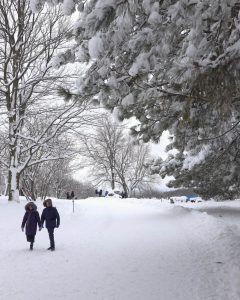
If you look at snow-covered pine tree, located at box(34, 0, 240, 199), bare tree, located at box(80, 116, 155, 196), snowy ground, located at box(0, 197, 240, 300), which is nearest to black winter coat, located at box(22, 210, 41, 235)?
snowy ground, located at box(0, 197, 240, 300)

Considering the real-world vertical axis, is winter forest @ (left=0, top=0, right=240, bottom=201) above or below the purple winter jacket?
above

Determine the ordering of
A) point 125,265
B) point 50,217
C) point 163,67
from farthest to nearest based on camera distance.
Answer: point 50,217
point 125,265
point 163,67

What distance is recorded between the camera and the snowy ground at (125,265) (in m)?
7.35

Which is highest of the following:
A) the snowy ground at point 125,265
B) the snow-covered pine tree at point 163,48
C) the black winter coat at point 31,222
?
the snow-covered pine tree at point 163,48

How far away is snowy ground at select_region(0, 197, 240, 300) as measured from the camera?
7.35 meters

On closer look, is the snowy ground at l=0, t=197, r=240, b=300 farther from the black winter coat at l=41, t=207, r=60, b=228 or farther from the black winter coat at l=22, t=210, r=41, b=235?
the black winter coat at l=41, t=207, r=60, b=228

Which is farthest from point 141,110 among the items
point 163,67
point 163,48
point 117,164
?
point 117,164

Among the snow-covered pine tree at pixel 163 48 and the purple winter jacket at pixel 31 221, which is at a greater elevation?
the snow-covered pine tree at pixel 163 48

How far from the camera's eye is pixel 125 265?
381 inches

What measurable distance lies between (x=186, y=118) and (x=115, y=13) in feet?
7.05

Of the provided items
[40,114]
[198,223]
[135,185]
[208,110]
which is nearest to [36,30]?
[40,114]

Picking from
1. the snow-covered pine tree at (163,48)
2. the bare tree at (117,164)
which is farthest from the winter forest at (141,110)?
the bare tree at (117,164)

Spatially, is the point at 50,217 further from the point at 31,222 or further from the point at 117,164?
the point at 117,164

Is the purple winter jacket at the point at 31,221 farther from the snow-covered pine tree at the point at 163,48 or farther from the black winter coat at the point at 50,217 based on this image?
the snow-covered pine tree at the point at 163,48
